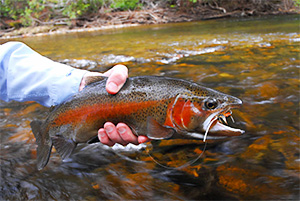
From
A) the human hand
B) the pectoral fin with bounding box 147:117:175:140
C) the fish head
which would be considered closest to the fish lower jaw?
the fish head

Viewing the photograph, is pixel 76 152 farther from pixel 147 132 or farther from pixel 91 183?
pixel 147 132

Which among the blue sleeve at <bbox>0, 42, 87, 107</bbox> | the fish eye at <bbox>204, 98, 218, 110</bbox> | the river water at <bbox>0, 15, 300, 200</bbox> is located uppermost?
the blue sleeve at <bbox>0, 42, 87, 107</bbox>

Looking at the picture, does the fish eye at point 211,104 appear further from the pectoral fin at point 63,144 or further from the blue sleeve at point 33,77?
the blue sleeve at point 33,77

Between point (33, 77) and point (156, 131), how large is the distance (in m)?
1.48

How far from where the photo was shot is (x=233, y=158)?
270 cm

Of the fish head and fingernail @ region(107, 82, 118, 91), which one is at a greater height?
fingernail @ region(107, 82, 118, 91)

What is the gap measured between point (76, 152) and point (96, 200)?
0.99 m

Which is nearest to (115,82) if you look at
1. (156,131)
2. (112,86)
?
(112,86)

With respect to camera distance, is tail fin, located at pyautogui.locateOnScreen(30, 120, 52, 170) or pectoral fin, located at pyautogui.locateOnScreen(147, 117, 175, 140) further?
tail fin, located at pyautogui.locateOnScreen(30, 120, 52, 170)

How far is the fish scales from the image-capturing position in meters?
1.75

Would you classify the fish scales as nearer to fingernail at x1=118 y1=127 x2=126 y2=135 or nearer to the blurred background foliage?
fingernail at x1=118 y1=127 x2=126 y2=135

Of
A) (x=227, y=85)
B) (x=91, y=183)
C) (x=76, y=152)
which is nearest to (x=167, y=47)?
(x=227, y=85)

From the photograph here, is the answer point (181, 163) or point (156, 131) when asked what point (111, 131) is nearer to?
point (156, 131)

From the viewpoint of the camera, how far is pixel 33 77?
8.02 ft
